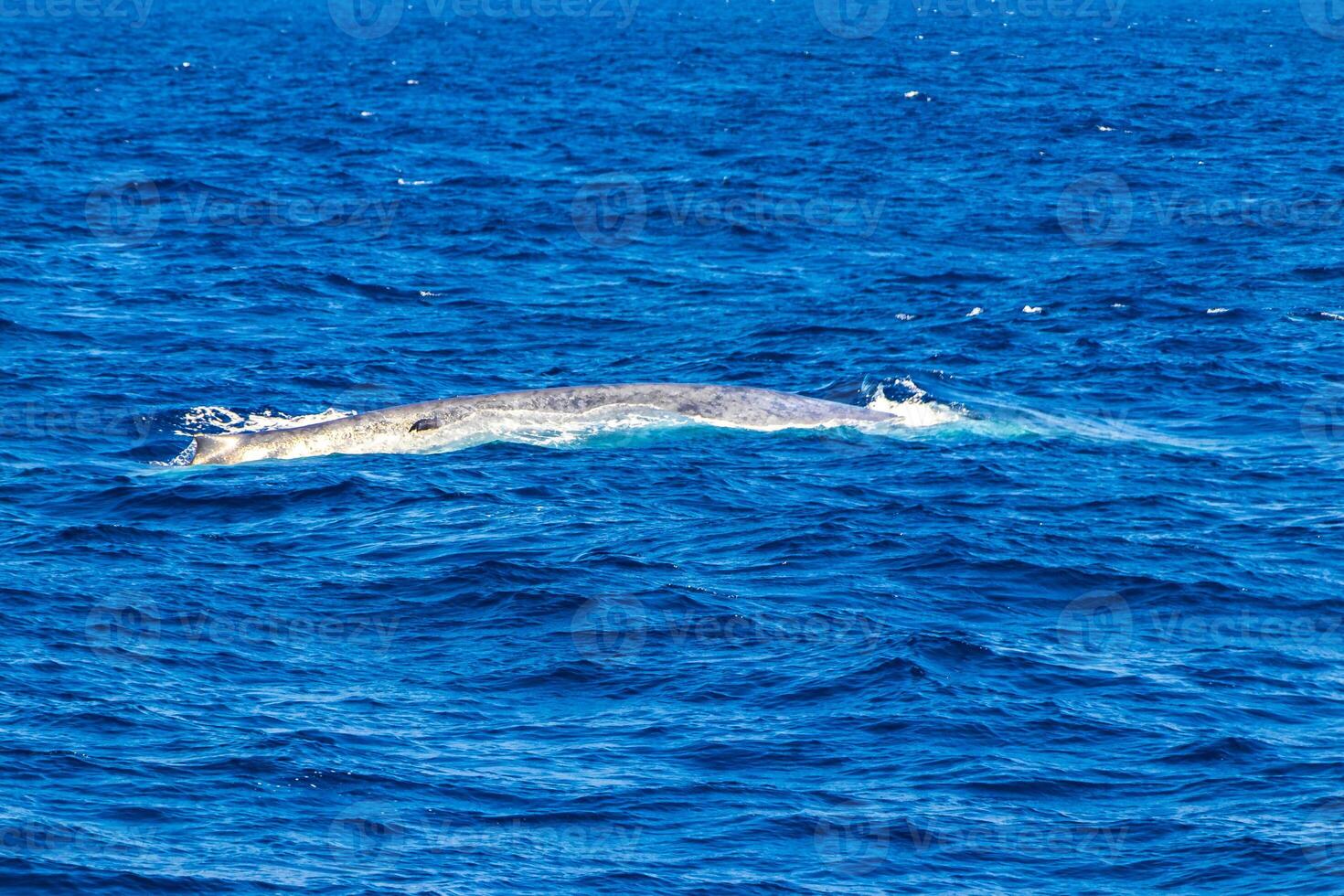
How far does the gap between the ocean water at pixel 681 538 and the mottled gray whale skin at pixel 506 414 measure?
64cm

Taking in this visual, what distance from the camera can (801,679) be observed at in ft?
63.8

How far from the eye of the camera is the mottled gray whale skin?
1105 inches

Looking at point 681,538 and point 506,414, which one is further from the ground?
point 506,414

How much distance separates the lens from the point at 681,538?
80.3 feet

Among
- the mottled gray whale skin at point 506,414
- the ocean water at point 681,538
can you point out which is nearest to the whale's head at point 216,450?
the mottled gray whale skin at point 506,414

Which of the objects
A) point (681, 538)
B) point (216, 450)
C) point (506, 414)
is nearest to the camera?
point (681, 538)

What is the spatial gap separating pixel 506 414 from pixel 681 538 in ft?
18.2

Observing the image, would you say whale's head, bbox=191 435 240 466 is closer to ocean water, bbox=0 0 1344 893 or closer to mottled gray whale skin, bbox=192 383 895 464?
mottled gray whale skin, bbox=192 383 895 464

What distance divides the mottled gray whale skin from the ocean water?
644mm

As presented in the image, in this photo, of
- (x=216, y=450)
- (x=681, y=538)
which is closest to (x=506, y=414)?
(x=216, y=450)

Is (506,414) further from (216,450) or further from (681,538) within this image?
(681,538)

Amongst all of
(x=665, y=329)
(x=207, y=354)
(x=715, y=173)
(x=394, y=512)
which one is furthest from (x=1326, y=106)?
(x=394, y=512)

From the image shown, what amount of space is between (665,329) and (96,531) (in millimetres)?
15649

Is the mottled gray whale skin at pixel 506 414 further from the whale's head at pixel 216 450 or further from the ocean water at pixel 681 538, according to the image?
the ocean water at pixel 681 538
